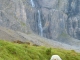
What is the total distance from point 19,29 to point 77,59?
513 ft

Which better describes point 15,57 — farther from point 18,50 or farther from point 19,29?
point 19,29

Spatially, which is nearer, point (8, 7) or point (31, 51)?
point (31, 51)

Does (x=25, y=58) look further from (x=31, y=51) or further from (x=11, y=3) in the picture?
(x=11, y=3)

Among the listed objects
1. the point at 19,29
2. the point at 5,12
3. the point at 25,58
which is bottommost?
the point at 19,29

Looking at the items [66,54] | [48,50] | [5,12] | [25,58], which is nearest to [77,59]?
[66,54]

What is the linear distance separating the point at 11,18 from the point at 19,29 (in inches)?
365

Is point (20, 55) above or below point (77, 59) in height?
above

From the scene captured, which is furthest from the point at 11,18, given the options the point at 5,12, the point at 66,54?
the point at 66,54

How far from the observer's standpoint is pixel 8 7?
195 meters

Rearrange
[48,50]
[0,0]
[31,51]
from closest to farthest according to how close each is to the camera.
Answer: [31,51]
[48,50]
[0,0]

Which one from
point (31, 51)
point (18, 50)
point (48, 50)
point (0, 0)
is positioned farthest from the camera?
point (0, 0)

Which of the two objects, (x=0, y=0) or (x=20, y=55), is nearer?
(x=20, y=55)

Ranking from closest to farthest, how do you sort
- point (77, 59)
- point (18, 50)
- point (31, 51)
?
point (18, 50)
point (31, 51)
point (77, 59)

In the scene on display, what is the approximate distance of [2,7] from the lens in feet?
625
